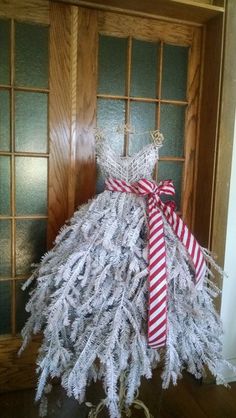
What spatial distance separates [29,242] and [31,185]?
284 mm

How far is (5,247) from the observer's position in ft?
4.86

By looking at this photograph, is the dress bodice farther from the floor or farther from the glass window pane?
the floor

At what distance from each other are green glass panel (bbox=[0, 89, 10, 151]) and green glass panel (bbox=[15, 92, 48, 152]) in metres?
0.04

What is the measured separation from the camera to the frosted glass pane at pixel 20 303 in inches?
59.8

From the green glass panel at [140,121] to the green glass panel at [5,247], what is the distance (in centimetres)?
72

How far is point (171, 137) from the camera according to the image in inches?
64.4

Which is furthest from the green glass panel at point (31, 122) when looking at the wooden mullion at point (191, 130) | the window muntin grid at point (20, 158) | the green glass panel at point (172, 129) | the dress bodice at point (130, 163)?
the wooden mullion at point (191, 130)

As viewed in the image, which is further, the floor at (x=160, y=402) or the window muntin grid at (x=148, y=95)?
the window muntin grid at (x=148, y=95)

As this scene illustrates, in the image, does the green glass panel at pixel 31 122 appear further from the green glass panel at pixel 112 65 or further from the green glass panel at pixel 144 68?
the green glass panel at pixel 144 68

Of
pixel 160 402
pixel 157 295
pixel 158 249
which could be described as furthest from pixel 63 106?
pixel 160 402

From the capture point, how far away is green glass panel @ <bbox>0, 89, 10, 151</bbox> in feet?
4.58

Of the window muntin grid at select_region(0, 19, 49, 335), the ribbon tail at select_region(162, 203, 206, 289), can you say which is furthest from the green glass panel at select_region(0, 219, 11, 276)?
the ribbon tail at select_region(162, 203, 206, 289)

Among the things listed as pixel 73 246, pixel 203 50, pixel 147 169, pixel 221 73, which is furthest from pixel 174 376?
pixel 203 50

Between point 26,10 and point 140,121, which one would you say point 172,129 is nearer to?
point 140,121
